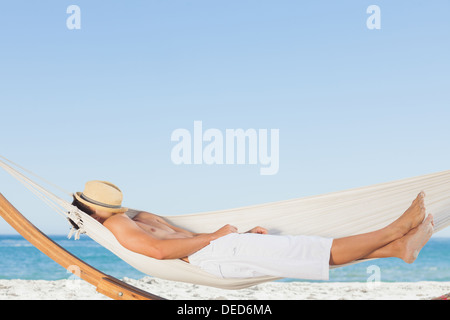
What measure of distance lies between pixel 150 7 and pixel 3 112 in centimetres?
338

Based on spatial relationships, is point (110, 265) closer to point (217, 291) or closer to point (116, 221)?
point (217, 291)

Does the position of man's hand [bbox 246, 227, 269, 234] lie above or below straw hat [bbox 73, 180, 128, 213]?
below

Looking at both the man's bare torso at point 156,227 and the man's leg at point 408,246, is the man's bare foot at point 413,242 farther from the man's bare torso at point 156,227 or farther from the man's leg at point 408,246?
the man's bare torso at point 156,227

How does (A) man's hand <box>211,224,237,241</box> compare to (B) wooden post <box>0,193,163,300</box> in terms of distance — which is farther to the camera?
(A) man's hand <box>211,224,237,241</box>

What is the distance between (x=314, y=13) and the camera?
9867mm

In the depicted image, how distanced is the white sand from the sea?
5.06ft

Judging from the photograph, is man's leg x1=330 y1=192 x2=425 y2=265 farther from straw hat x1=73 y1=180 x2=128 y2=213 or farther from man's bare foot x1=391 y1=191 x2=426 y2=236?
straw hat x1=73 y1=180 x2=128 y2=213

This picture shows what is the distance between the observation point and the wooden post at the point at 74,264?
1.71 metres

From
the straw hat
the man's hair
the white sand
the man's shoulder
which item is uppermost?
the straw hat

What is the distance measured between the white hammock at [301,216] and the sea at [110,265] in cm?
505

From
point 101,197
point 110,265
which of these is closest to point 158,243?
point 101,197

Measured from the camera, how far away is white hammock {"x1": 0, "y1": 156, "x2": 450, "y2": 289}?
5.97 ft

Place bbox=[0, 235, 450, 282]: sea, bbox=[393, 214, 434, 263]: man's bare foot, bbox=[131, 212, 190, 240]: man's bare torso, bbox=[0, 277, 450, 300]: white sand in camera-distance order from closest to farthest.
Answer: bbox=[393, 214, 434, 263]: man's bare foot
bbox=[131, 212, 190, 240]: man's bare torso
bbox=[0, 277, 450, 300]: white sand
bbox=[0, 235, 450, 282]: sea

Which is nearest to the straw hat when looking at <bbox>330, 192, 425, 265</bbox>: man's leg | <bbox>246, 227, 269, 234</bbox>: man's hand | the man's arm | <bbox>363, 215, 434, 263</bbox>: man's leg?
the man's arm
